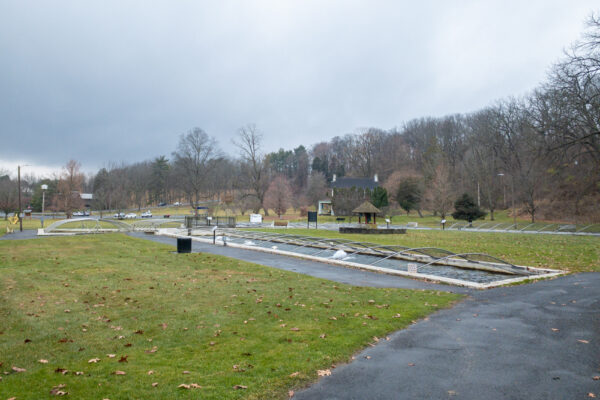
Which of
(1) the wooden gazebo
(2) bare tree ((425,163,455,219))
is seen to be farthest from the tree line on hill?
(1) the wooden gazebo

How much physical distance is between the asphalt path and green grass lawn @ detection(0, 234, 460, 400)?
485 mm

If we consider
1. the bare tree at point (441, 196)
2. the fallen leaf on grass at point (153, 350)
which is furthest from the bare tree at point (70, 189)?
the fallen leaf on grass at point (153, 350)

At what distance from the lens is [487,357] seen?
6250 mm

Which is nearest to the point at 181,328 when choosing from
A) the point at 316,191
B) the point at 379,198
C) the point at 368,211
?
the point at 368,211

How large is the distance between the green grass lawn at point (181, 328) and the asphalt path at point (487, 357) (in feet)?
1.59

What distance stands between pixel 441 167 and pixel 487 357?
65.0m

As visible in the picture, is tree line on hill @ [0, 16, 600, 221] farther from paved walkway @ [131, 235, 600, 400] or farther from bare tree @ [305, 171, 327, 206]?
paved walkway @ [131, 235, 600, 400]

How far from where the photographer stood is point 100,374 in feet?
17.6

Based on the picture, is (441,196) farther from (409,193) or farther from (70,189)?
(70,189)

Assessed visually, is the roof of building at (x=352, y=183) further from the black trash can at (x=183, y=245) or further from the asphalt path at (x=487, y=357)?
the asphalt path at (x=487, y=357)

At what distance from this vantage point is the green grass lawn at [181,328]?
516 centimetres

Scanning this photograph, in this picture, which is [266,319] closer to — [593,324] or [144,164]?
[593,324]

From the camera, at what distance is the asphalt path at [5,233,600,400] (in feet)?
16.6

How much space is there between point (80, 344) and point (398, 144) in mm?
98087
